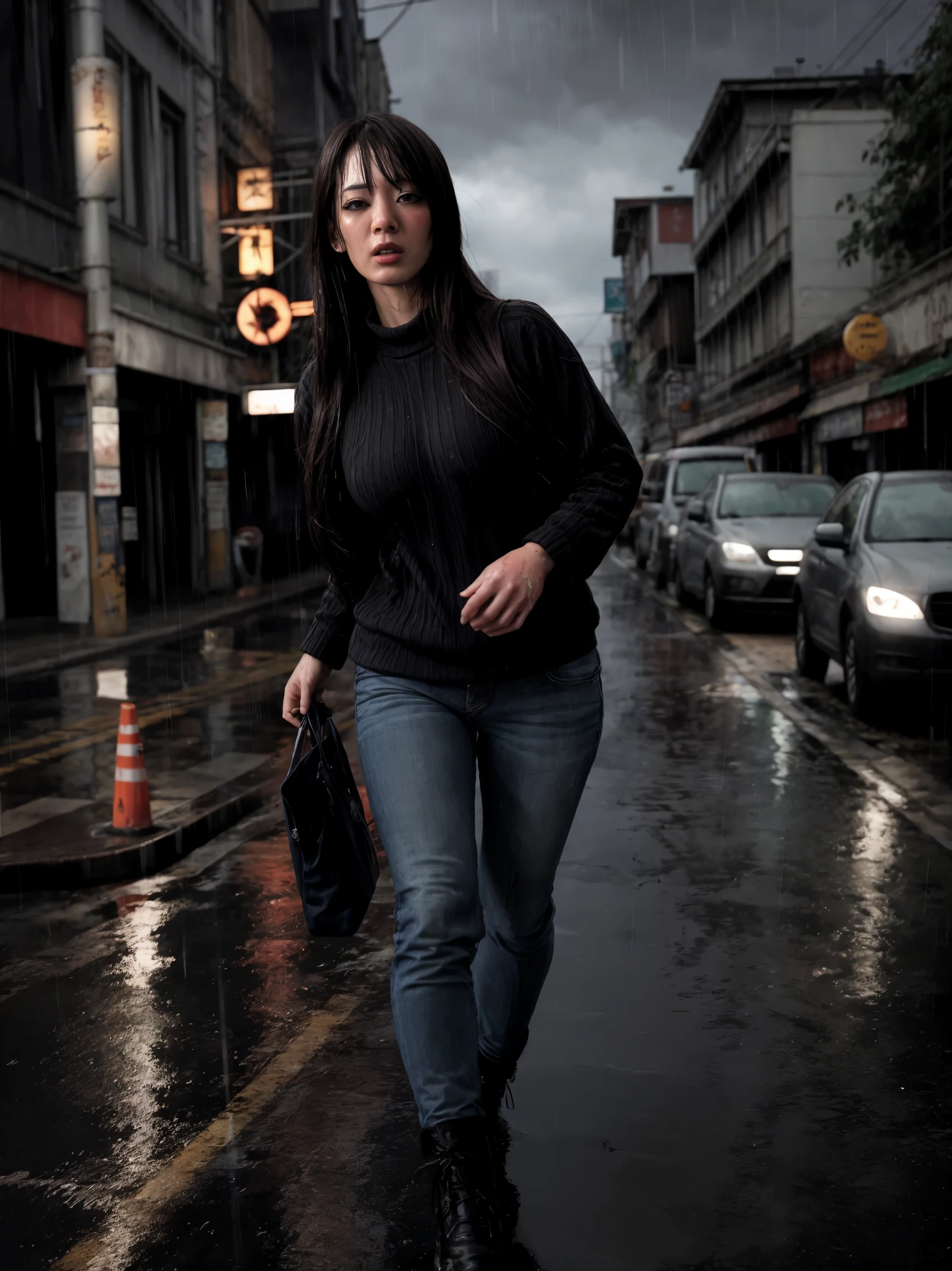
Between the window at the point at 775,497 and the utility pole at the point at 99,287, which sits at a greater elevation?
the utility pole at the point at 99,287

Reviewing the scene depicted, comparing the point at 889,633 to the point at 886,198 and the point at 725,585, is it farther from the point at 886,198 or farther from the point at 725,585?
the point at 886,198

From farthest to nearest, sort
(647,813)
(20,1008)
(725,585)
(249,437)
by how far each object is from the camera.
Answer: (249,437) < (725,585) < (647,813) < (20,1008)

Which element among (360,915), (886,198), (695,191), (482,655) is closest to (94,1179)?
(360,915)

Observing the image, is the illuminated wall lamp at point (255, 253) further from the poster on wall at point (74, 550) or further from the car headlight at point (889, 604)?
the car headlight at point (889, 604)

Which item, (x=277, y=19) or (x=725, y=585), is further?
(x=277, y=19)

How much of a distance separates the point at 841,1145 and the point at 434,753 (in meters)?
1.38

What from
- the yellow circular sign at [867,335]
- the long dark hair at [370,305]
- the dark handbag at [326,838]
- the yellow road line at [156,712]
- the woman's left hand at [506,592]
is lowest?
the yellow road line at [156,712]

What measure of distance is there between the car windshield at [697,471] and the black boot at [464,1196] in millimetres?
20538

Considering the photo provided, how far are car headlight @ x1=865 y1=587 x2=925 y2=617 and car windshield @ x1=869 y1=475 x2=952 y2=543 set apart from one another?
86 centimetres

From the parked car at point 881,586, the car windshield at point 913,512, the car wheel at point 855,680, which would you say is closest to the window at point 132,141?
the parked car at point 881,586

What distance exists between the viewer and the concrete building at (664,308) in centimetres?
6700

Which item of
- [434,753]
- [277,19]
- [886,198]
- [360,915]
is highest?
[277,19]

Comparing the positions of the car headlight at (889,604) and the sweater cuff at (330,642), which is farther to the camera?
the car headlight at (889,604)

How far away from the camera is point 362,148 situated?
9.24 ft
